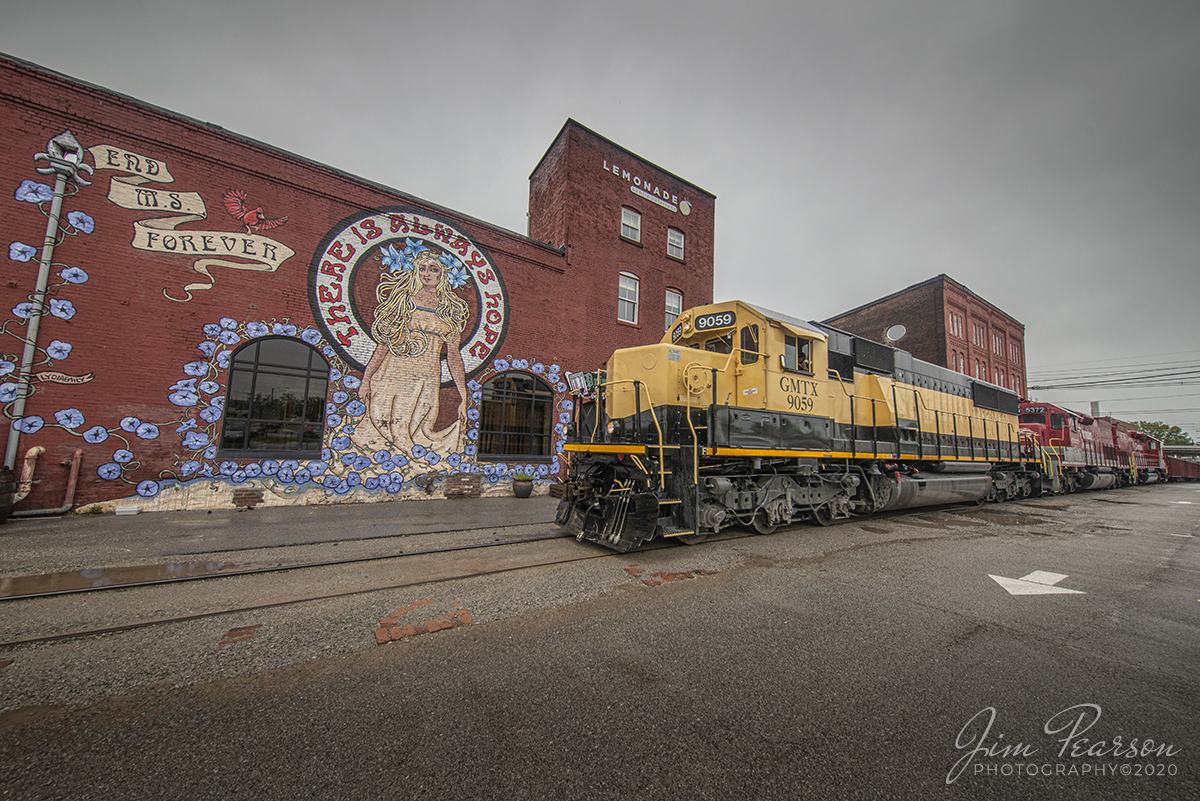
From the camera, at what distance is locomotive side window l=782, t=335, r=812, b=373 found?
707 cm

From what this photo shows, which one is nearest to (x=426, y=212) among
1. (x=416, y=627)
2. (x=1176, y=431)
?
(x=416, y=627)

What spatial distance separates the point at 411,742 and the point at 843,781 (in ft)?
6.71

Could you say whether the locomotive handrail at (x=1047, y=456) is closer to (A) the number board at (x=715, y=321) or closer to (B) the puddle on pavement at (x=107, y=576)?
(A) the number board at (x=715, y=321)

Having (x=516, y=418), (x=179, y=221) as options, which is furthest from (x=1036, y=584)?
(x=179, y=221)

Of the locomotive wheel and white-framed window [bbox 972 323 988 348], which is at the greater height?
white-framed window [bbox 972 323 988 348]

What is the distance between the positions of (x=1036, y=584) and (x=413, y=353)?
11781mm

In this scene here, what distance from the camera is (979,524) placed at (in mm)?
8797

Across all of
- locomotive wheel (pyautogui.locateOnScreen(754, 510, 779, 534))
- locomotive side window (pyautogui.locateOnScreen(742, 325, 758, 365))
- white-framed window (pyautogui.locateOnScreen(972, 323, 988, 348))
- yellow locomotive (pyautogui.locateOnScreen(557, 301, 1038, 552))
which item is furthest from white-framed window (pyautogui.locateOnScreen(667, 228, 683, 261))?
white-framed window (pyautogui.locateOnScreen(972, 323, 988, 348))

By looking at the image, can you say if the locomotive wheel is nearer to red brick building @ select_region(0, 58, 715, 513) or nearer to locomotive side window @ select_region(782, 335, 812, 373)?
locomotive side window @ select_region(782, 335, 812, 373)

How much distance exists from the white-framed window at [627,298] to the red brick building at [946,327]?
23847 millimetres

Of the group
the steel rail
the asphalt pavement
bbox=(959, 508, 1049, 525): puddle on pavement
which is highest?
bbox=(959, 508, 1049, 525): puddle on pavement

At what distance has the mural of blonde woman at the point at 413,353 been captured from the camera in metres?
10.3

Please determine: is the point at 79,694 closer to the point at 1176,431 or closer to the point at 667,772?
the point at 667,772

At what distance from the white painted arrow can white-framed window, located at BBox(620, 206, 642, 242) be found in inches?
523
